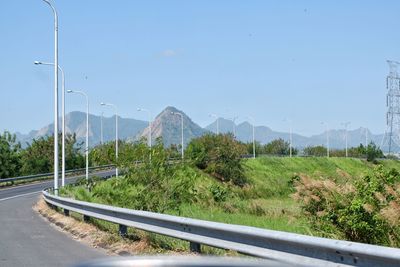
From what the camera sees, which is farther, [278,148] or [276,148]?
[278,148]

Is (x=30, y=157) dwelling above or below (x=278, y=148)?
below

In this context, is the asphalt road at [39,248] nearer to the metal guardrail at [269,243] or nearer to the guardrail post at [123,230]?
the guardrail post at [123,230]

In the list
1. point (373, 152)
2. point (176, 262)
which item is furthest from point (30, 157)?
point (176, 262)

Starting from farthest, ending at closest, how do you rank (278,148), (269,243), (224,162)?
(278,148)
(224,162)
(269,243)

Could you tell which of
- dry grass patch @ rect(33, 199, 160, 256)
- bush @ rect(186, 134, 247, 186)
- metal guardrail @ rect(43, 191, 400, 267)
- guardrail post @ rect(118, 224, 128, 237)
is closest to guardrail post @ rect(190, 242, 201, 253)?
metal guardrail @ rect(43, 191, 400, 267)

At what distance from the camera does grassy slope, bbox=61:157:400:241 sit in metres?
17.7

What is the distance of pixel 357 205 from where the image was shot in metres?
12.7

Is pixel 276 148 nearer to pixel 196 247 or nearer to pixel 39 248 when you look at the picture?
pixel 39 248

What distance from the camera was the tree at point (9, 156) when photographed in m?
64.6

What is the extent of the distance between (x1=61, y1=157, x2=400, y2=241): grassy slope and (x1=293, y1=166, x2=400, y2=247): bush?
19.8 inches

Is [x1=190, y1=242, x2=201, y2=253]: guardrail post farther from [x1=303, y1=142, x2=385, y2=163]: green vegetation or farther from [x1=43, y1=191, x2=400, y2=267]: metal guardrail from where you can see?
[x1=303, y1=142, x2=385, y2=163]: green vegetation

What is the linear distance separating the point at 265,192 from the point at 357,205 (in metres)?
52.0

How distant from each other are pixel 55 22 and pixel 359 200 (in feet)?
71.1

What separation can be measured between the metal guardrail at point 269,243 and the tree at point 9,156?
53684 mm
